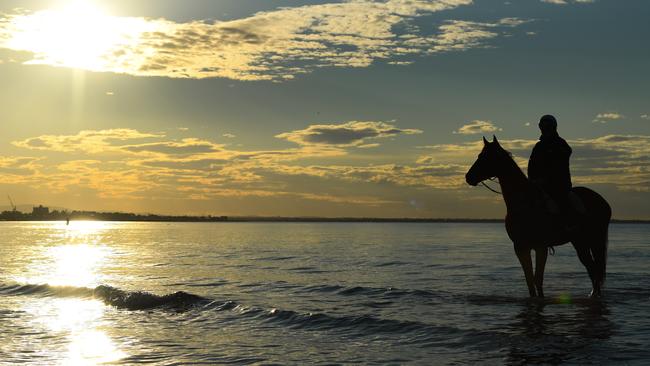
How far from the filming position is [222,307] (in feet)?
58.6

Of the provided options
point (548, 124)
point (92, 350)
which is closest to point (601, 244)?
point (548, 124)

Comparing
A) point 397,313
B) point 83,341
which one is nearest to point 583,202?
point 397,313

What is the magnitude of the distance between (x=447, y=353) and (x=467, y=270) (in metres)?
19.4

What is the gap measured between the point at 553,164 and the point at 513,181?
1.04 meters

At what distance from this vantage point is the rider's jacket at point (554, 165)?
49.3ft

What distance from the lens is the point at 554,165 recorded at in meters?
15.1

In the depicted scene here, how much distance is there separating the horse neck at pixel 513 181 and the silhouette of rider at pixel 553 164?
1.15 feet

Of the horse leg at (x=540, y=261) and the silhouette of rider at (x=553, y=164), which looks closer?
the silhouette of rider at (x=553, y=164)

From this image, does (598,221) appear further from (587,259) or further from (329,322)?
(329,322)

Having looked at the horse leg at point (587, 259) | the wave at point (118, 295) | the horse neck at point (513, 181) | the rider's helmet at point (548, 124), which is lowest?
the wave at point (118, 295)

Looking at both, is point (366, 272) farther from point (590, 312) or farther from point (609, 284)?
point (590, 312)

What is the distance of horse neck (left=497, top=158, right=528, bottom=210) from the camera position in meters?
15.0

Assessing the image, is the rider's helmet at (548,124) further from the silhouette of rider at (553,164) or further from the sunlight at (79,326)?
the sunlight at (79,326)

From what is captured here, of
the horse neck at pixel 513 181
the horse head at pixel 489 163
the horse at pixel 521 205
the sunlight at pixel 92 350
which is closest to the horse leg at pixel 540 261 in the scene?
the horse at pixel 521 205
